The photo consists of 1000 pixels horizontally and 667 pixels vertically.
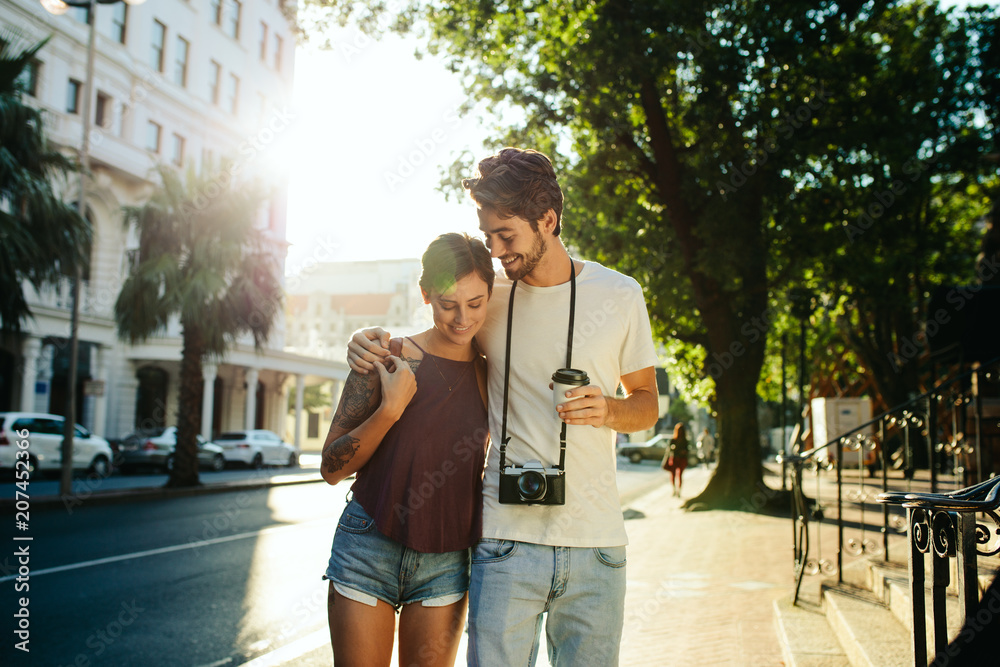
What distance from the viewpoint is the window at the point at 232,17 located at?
36.0 m

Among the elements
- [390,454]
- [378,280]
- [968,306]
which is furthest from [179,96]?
[378,280]

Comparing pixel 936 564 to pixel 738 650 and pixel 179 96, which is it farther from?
pixel 179 96

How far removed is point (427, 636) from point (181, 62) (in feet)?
118

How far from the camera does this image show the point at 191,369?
17844mm

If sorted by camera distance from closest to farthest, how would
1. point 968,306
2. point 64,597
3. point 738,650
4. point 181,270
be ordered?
point 738,650 < point 64,597 < point 968,306 < point 181,270

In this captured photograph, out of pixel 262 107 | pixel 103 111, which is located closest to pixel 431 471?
pixel 103 111

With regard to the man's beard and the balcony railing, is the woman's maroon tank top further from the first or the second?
the balcony railing

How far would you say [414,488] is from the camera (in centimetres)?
234

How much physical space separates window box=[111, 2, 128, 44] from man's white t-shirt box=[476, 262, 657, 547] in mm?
31897

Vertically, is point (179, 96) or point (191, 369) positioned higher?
point (179, 96)

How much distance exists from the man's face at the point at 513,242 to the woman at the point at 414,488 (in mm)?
95

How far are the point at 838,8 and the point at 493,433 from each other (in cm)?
1348

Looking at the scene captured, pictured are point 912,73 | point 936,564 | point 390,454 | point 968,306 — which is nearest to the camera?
point 390,454

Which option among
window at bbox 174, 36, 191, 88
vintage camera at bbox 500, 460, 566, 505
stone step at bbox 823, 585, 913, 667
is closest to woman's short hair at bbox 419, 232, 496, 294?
vintage camera at bbox 500, 460, 566, 505
